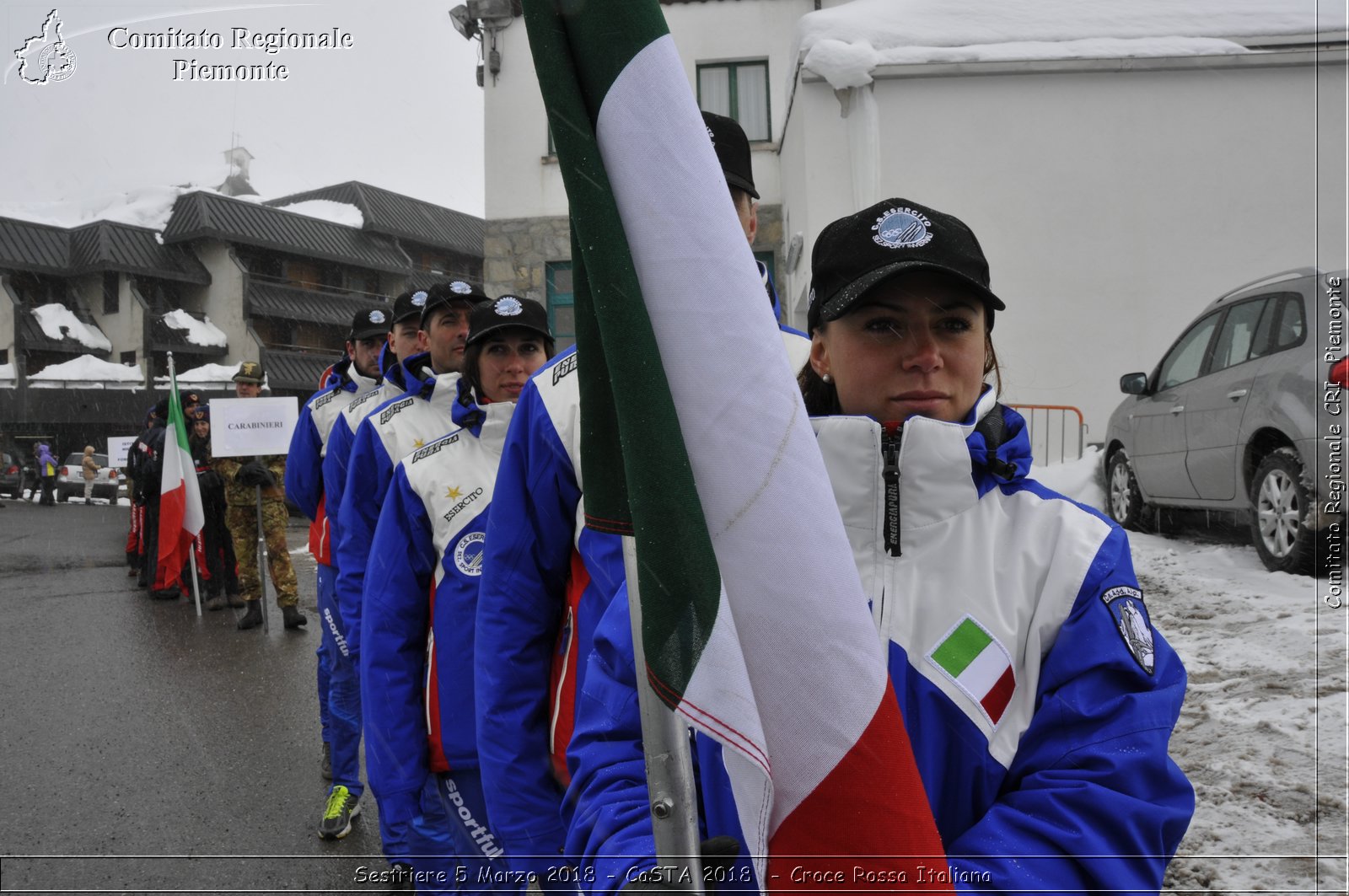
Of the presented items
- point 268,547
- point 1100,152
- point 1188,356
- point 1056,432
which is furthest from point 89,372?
point 1056,432

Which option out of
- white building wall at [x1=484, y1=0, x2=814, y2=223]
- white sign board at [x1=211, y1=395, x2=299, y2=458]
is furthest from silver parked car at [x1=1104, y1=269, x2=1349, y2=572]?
white sign board at [x1=211, y1=395, x2=299, y2=458]

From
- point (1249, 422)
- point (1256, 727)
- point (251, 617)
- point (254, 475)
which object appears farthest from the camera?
point (251, 617)

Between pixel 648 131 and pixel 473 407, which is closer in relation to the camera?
pixel 648 131

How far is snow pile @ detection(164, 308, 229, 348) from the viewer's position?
1.74 m

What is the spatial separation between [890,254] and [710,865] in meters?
0.83

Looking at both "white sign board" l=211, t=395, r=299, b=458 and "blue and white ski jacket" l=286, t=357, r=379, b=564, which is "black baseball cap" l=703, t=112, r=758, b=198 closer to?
"white sign board" l=211, t=395, r=299, b=458


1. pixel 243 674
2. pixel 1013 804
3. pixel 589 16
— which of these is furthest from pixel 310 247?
pixel 243 674

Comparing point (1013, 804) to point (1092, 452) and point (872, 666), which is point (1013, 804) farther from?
point (1092, 452)

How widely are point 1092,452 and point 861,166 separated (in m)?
3.60

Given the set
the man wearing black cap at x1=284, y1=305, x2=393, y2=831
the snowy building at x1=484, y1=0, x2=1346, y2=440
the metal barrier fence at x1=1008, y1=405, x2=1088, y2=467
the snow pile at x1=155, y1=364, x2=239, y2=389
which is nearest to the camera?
the snow pile at x1=155, y1=364, x2=239, y2=389

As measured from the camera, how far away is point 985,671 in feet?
3.83

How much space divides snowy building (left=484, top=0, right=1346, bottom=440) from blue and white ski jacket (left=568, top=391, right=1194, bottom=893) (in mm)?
5076

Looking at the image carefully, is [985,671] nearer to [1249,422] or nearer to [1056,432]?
[1249,422]

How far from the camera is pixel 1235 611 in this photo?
4984 mm
